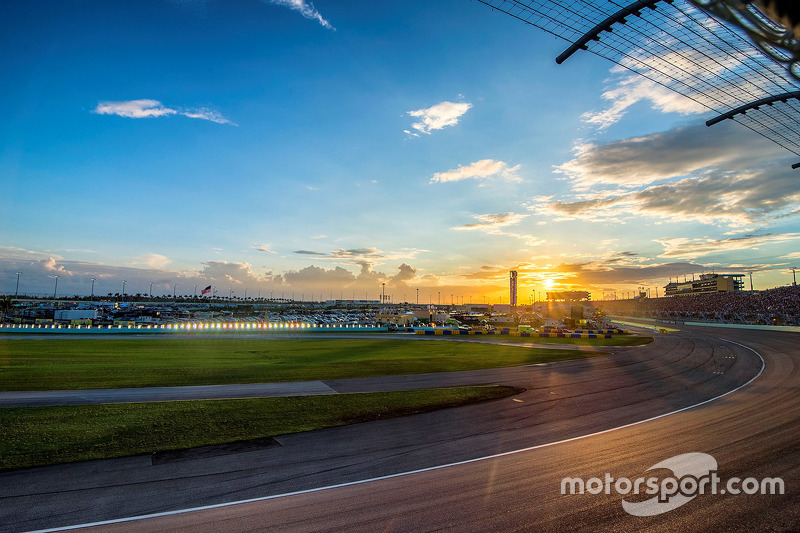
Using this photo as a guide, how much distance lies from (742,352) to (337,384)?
39.4 metres

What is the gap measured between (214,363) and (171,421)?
15.0 metres

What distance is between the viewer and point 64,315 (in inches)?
3644

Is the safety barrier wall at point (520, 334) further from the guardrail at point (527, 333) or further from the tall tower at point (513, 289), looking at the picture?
the tall tower at point (513, 289)

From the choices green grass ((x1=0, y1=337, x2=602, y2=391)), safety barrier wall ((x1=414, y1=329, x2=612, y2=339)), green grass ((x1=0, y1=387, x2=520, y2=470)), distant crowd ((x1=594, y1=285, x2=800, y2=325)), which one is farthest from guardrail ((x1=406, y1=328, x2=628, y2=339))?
distant crowd ((x1=594, y1=285, x2=800, y2=325))

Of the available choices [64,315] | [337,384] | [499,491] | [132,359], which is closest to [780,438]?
[499,491]

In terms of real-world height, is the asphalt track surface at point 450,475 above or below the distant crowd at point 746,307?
below

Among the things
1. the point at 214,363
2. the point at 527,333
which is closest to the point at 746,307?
the point at 527,333

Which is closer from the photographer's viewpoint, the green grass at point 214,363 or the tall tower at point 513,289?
the green grass at point 214,363
